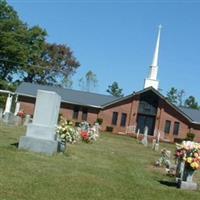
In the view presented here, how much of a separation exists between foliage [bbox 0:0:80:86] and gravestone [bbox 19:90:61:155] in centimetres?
4738

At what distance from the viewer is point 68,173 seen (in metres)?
13.0

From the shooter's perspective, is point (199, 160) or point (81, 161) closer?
point (199, 160)

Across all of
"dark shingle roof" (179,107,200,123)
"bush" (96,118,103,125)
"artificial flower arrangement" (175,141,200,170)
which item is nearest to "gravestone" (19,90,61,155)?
"artificial flower arrangement" (175,141,200,170)

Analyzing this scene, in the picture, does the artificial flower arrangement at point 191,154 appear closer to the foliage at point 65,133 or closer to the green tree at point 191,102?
the foliage at point 65,133

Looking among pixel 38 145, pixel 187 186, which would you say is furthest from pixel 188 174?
pixel 38 145

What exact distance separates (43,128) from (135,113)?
40.9m

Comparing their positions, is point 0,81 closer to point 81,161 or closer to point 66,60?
point 66,60

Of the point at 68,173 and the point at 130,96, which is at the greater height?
the point at 130,96

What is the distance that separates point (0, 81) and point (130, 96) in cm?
1740

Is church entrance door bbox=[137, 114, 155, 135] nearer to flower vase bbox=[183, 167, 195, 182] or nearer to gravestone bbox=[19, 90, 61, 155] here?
gravestone bbox=[19, 90, 61, 155]

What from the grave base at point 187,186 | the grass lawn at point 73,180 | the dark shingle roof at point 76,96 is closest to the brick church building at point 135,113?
the dark shingle roof at point 76,96

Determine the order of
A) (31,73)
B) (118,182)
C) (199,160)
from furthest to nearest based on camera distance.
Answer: (31,73), (199,160), (118,182)

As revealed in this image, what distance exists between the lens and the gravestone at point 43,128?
1683 centimetres

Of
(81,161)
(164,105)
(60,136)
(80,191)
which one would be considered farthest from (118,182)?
(164,105)
